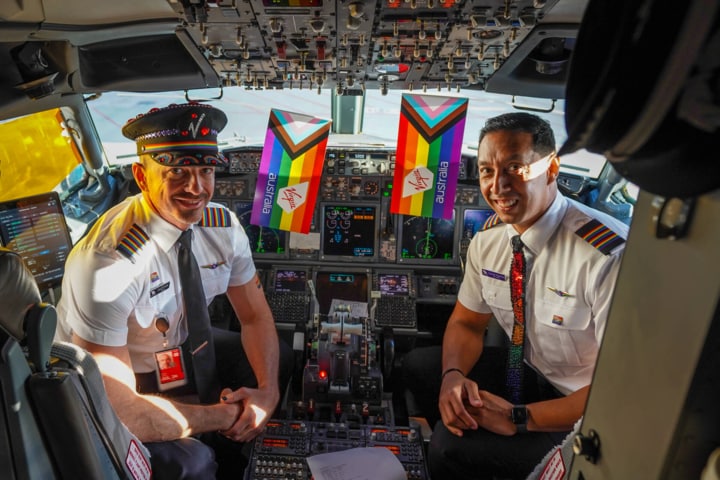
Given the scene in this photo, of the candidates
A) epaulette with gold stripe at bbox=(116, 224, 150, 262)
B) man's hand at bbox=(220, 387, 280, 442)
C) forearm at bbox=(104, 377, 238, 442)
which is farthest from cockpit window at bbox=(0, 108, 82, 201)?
man's hand at bbox=(220, 387, 280, 442)

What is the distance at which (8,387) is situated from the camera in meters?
0.84

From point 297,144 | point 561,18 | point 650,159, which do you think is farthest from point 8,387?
point 297,144

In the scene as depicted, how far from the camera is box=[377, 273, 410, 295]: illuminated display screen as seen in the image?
3.56m

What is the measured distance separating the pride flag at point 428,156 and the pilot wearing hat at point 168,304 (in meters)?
1.25

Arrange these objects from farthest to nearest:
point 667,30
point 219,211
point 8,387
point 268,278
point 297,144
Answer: point 268,278 → point 297,144 → point 219,211 → point 8,387 → point 667,30

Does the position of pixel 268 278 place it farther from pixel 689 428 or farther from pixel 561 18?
pixel 689 428

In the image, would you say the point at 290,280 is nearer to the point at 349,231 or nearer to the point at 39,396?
the point at 349,231

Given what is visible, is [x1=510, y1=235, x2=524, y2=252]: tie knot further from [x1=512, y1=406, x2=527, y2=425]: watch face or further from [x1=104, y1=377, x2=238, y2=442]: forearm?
[x1=104, y1=377, x2=238, y2=442]: forearm

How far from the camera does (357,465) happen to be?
1932mm

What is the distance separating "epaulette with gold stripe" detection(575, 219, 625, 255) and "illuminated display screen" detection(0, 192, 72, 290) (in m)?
2.72

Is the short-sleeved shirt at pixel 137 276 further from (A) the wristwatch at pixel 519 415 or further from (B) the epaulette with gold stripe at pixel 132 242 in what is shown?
(A) the wristwatch at pixel 519 415

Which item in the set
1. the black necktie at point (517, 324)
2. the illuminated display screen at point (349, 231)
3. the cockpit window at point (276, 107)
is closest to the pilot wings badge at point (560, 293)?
the black necktie at point (517, 324)

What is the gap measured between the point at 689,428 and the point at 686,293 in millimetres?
167

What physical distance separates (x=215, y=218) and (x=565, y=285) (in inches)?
66.8
